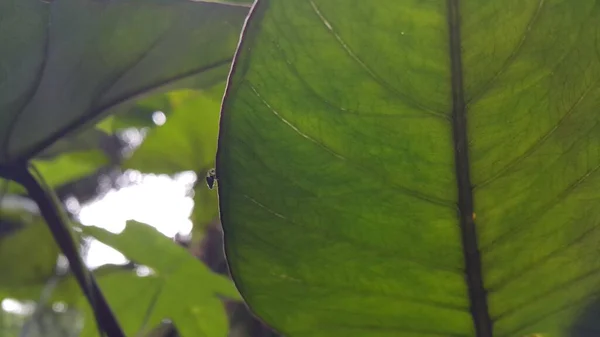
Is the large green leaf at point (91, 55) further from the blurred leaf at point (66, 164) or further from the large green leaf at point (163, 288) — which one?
the blurred leaf at point (66, 164)

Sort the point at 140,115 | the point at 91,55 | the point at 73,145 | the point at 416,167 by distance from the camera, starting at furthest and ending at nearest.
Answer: the point at 140,115
the point at 73,145
the point at 91,55
the point at 416,167

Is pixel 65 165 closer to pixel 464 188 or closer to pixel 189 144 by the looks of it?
pixel 189 144

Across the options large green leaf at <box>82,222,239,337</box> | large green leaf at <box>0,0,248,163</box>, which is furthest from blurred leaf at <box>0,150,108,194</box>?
large green leaf at <box>0,0,248,163</box>

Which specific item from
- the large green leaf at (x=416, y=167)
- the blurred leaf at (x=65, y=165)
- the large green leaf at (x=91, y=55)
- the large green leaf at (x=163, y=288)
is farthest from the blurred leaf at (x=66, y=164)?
the large green leaf at (x=416, y=167)

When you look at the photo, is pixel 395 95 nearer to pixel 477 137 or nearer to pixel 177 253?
pixel 477 137

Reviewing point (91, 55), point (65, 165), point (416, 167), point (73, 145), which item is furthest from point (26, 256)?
point (416, 167)
